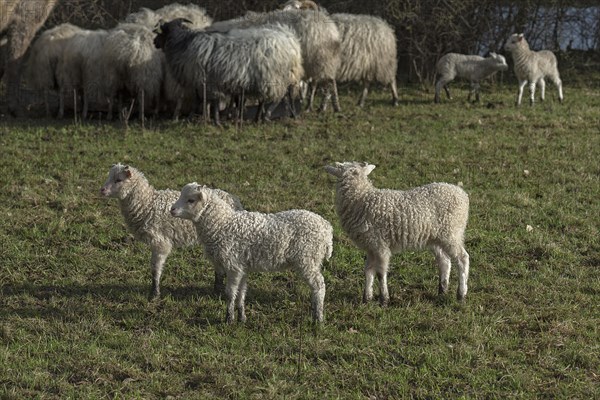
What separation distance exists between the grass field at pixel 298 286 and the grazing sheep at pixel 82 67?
1548 millimetres

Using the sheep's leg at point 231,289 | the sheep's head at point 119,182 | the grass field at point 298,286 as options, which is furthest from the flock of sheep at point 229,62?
the sheep's leg at point 231,289

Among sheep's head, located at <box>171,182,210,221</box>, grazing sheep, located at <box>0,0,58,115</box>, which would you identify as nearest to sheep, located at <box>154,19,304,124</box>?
grazing sheep, located at <box>0,0,58,115</box>

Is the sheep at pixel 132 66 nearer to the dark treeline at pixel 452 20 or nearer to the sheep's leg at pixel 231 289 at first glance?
the dark treeline at pixel 452 20

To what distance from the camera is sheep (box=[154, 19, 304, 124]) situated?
1229 centimetres

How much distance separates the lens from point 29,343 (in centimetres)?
545

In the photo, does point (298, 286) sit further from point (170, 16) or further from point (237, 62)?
point (170, 16)

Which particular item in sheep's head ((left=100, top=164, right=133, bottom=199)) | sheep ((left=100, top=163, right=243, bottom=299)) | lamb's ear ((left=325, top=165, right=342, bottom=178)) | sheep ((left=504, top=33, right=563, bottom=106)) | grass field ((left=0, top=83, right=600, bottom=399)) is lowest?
grass field ((left=0, top=83, right=600, bottom=399))

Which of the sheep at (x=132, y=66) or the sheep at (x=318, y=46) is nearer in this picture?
the sheep at (x=132, y=66)

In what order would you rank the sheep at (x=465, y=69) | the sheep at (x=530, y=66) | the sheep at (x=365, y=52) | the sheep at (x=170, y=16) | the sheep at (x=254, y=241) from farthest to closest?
the sheep at (x=170, y=16)
the sheep at (x=465, y=69)
the sheep at (x=365, y=52)
the sheep at (x=530, y=66)
the sheep at (x=254, y=241)

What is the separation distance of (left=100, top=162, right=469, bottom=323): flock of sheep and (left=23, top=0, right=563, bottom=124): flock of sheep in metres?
6.05

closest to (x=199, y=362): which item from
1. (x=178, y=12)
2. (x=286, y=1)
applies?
(x=178, y=12)

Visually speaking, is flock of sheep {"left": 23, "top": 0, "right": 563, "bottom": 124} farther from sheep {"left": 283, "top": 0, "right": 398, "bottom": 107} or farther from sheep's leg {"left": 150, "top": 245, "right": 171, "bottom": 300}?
sheep's leg {"left": 150, "top": 245, "right": 171, "bottom": 300}

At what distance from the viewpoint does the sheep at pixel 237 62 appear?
12.3 metres

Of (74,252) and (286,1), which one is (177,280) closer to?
(74,252)
